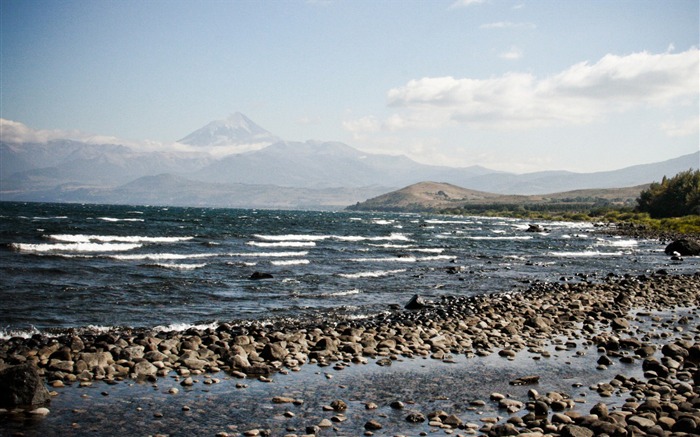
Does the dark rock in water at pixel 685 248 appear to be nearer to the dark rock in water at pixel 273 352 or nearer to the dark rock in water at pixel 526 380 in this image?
the dark rock in water at pixel 526 380

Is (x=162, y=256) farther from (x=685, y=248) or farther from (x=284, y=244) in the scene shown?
(x=685, y=248)

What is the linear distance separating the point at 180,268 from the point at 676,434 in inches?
1186

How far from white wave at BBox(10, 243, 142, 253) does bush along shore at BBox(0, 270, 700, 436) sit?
2697 centimetres

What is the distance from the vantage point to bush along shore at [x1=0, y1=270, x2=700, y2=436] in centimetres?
1034

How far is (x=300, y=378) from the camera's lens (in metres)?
13.2

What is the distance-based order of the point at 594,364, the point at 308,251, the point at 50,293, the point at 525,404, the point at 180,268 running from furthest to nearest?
1. the point at 308,251
2. the point at 180,268
3. the point at 50,293
4. the point at 594,364
5. the point at 525,404

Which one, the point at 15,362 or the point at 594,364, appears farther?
the point at 594,364

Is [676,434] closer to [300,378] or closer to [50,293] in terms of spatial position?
[300,378]

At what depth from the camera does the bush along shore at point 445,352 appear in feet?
33.9

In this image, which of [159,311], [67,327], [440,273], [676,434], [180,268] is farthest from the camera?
[440,273]

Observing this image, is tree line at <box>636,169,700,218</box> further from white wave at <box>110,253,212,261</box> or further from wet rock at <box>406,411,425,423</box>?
wet rock at <box>406,411,425,423</box>

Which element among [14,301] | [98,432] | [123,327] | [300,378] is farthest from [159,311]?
[98,432]

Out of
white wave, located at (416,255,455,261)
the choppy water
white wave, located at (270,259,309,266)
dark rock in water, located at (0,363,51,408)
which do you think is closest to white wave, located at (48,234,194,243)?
the choppy water

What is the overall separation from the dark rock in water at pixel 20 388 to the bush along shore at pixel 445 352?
0.08 feet
